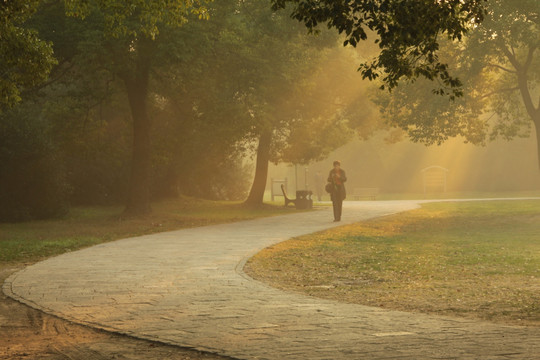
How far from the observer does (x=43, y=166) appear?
2508 centimetres

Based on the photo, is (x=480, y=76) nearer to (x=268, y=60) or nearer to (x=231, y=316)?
(x=268, y=60)

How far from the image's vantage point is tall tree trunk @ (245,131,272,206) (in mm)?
34281

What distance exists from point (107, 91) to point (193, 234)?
8.82 metres

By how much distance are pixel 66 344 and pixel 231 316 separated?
5.62 ft

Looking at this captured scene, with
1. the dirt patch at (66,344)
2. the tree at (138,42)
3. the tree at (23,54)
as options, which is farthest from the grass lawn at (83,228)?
the dirt patch at (66,344)

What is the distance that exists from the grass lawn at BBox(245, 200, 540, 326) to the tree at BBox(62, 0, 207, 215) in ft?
17.2

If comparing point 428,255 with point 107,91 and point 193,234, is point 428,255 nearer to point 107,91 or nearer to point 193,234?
point 193,234

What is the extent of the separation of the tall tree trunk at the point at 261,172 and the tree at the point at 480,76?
21.9ft

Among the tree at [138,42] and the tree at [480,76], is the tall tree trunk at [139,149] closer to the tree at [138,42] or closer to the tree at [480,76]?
the tree at [138,42]

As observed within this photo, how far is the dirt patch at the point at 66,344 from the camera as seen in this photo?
592 cm

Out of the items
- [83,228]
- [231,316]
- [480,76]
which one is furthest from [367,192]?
[231,316]

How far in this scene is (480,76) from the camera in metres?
28.2

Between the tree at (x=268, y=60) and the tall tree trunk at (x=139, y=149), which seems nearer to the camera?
the tall tree trunk at (x=139, y=149)

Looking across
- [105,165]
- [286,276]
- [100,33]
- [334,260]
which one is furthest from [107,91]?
[286,276]
